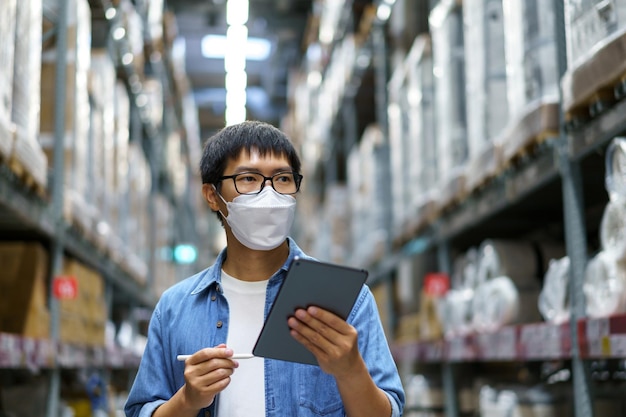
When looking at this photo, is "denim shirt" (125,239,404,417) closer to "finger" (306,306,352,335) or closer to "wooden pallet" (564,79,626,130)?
"finger" (306,306,352,335)

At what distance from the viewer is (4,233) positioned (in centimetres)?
469

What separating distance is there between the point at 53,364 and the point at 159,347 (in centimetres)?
264

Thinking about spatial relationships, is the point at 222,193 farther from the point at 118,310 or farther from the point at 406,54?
the point at 118,310

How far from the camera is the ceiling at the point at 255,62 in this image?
1329 cm

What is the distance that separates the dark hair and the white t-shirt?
253 millimetres

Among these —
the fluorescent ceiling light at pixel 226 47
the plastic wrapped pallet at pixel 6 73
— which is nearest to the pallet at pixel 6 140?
the plastic wrapped pallet at pixel 6 73

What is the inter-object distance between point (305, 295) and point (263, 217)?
11.6 inches

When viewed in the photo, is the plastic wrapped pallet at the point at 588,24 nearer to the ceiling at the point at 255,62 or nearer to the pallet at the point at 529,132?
the pallet at the point at 529,132

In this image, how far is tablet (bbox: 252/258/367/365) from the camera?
63.0 inches

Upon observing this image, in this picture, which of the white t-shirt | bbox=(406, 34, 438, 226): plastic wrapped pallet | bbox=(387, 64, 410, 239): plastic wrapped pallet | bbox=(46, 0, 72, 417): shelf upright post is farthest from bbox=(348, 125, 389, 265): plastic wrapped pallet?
the white t-shirt

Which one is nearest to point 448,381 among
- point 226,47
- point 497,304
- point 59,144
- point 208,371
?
point 497,304

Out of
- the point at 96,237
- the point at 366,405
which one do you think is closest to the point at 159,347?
the point at 366,405

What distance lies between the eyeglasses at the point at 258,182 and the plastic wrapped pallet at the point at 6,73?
164 cm

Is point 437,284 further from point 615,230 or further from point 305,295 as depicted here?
point 305,295
